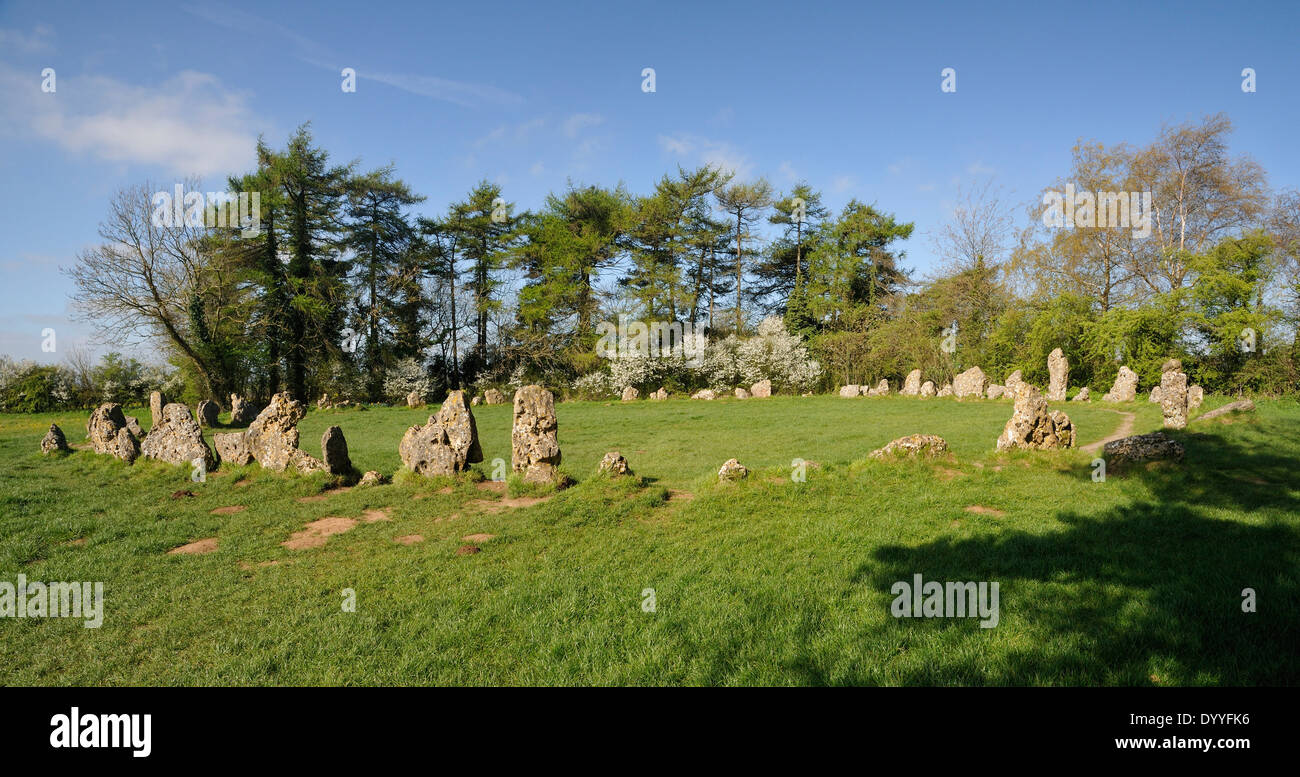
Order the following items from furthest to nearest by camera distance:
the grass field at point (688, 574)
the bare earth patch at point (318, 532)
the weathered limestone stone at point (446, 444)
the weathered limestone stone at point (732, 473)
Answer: the weathered limestone stone at point (446, 444), the weathered limestone stone at point (732, 473), the bare earth patch at point (318, 532), the grass field at point (688, 574)

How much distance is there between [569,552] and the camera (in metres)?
6.39

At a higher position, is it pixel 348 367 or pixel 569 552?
pixel 348 367

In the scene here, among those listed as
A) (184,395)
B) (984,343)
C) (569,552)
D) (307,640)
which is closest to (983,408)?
(984,343)

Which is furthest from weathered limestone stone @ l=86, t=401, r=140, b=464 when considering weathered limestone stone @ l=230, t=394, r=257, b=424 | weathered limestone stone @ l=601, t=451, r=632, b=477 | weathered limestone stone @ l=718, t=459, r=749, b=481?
weathered limestone stone @ l=718, t=459, r=749, b=481

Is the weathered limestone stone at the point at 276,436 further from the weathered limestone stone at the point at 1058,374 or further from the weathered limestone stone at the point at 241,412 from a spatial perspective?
the weathered limestone stone at the point at 1058,374

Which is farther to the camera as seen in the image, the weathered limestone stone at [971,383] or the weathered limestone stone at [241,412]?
the weathered limestone stone at [971,383]

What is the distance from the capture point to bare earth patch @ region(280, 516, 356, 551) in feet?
23.1

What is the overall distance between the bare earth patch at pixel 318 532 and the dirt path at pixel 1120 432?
13.5 m

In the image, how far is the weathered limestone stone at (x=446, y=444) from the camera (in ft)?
32.3

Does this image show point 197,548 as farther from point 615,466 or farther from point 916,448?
point 916,448

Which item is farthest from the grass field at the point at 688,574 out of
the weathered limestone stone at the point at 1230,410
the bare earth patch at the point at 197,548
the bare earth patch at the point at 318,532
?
the weathered limestone stone at the point at 1230,410
